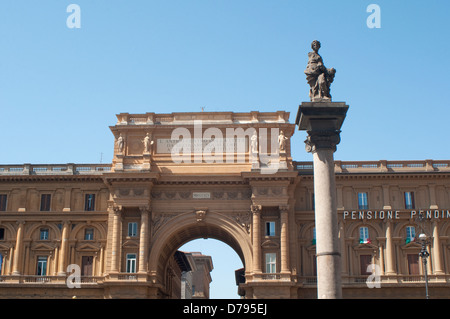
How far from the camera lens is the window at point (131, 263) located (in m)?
60.2

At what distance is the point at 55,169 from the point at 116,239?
1064 centimetres

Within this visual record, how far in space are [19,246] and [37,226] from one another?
2.50 metres

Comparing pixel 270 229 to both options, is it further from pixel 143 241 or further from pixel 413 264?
pixel 413 264

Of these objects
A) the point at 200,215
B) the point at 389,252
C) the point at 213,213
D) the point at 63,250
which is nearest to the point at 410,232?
the point at 389,252

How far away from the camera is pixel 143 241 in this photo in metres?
59.9

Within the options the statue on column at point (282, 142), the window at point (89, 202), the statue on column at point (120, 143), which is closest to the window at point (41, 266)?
the window at point (89, 202)

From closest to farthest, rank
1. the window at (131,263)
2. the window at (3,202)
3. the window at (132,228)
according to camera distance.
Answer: the window at (131,263)
the window at (132,228)
the window at (3,202)

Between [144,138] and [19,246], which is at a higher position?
[144,138]

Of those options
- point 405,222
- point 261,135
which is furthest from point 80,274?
point 405,222

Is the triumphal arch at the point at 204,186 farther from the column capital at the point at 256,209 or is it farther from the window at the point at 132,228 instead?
the window at the point at 132,228

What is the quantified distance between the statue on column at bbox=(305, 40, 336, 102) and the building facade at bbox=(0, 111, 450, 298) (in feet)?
110

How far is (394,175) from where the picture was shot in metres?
62.6

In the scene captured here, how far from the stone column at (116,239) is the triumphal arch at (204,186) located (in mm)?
92
